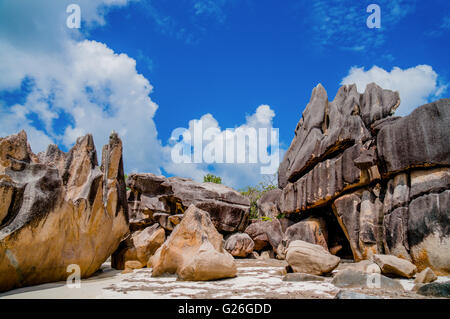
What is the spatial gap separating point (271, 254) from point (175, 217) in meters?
5.58

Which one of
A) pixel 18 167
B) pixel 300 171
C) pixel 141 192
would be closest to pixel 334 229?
pixel 300 171

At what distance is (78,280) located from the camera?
6.85m

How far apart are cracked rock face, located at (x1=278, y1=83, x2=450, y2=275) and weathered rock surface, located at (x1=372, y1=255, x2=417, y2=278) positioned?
1.62 metres

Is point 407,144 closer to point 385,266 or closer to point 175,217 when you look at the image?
point 385,266

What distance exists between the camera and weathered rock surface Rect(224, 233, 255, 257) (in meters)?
15.0

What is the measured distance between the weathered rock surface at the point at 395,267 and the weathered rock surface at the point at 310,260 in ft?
3.16

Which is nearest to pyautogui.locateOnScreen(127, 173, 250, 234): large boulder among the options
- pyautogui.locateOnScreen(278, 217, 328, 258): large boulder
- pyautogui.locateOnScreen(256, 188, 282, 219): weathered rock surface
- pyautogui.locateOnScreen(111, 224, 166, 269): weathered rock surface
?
pyautogui.locateOnScreen(278, 217, 328, 258): large boulder

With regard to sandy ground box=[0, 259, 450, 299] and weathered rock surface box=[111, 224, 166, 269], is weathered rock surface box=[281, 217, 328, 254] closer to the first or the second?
weathered rock surface box=[111, 224, 166, 269]

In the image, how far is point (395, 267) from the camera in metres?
6.30

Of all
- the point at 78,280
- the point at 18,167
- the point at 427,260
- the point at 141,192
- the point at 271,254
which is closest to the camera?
the point at 18,167

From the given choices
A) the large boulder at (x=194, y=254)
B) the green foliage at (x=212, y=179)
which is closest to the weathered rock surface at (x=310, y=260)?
the large boulder at (x=194, y=254)

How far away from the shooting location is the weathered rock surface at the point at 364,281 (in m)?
5.02
